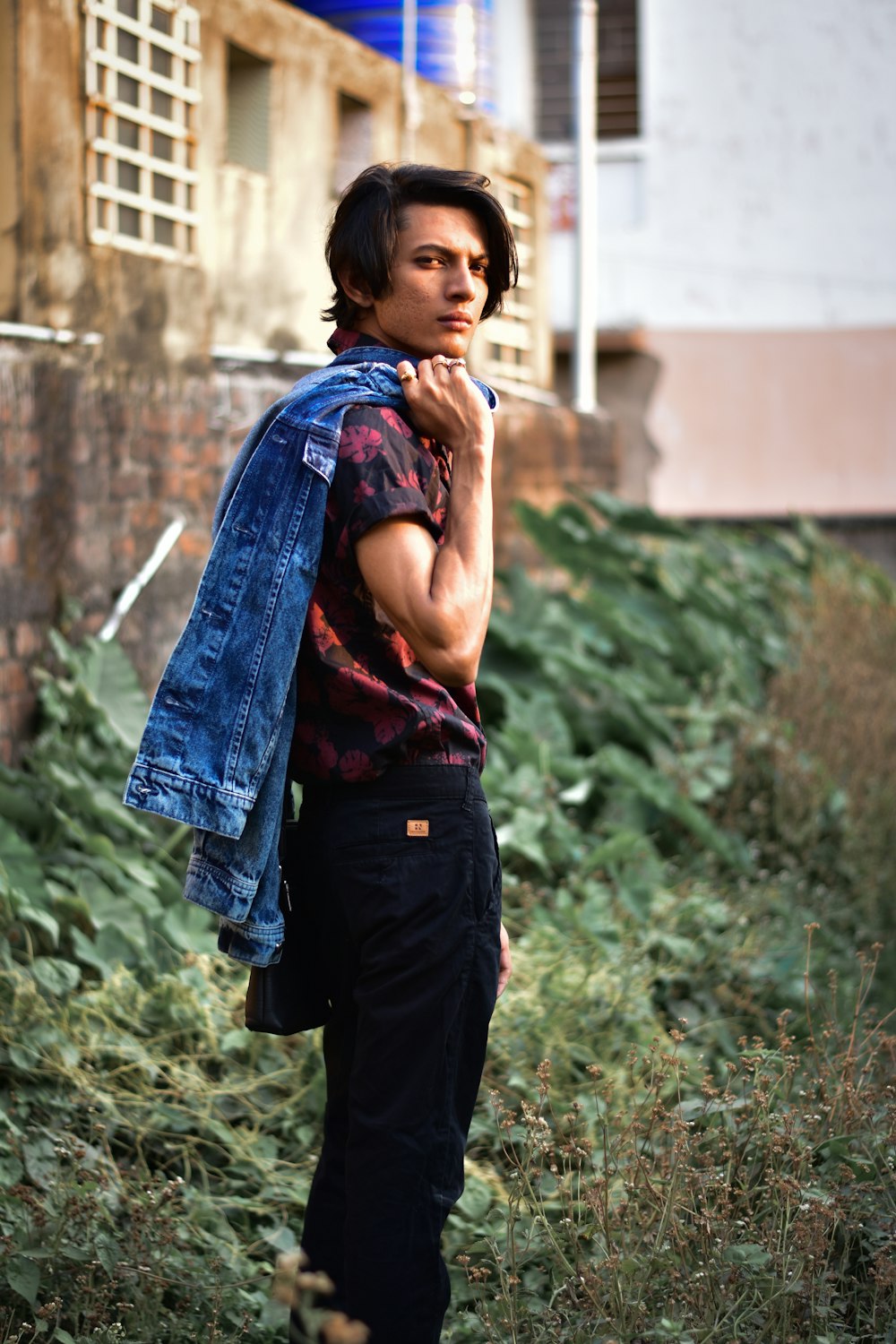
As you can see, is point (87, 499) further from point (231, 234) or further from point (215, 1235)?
point (215, 1235)

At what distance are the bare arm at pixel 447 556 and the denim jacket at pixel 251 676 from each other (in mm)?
70

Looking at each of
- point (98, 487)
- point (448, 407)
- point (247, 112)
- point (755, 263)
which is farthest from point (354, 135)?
point (755, 263)

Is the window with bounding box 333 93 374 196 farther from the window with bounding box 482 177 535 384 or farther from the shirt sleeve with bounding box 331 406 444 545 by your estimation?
the shirt sleeve with bounding box 331 406 444 545

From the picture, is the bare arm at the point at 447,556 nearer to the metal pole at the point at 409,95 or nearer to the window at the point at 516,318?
the metal pole at the point at 409,95

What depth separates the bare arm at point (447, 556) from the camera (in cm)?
199

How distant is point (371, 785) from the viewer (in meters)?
2.11

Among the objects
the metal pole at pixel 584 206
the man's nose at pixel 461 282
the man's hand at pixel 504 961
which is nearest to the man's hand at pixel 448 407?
the man's nose at pixel 461 282

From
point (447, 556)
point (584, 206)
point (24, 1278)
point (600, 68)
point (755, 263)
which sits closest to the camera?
point (447, 556)

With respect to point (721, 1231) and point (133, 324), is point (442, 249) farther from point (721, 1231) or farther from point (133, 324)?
point (133, 324)

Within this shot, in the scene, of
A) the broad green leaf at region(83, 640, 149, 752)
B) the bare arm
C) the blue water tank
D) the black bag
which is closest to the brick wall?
the broad green leaf at region(83, 640, 149, 752)

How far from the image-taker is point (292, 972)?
226 centimetres

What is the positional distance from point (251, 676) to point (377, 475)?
1.03 ft

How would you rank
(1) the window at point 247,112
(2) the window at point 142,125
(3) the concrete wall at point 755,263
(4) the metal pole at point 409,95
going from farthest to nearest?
1. (3) the concrete wall at point 755,263
2. (4) the metal pole at point 409,95
3. (1) the window at point 247,112
4. (2) the window at point 142,125

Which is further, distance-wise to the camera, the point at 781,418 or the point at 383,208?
the point at 781,418
